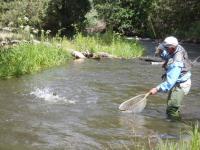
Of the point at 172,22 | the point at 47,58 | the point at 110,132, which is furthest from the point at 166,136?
the point at 172,22

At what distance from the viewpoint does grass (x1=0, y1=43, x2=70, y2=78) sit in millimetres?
13547

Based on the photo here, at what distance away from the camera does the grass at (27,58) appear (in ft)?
44.4

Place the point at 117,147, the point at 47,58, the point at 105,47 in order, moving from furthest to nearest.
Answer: the point at 105,47 → the point at 47,58 → the point at 117,147

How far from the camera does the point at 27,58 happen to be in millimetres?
14445

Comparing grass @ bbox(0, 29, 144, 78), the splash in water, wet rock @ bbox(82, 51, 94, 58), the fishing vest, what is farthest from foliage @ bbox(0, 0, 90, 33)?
the fishing vest

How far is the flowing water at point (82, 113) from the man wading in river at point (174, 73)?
44cm

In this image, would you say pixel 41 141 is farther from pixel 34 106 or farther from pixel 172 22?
pixel 172 22

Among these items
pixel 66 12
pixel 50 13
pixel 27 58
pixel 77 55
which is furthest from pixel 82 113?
pixel 50 13

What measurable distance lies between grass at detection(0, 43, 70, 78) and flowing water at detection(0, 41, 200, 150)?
1.14 feet

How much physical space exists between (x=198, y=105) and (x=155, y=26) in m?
24.0

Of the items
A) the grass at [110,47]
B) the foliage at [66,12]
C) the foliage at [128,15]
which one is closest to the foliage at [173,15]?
the foliage at [128,15]

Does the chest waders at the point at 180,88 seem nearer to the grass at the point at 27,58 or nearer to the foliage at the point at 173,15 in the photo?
the grass at the point at 27,58

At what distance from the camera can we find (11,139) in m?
7.51

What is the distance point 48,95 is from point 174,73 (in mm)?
3751
